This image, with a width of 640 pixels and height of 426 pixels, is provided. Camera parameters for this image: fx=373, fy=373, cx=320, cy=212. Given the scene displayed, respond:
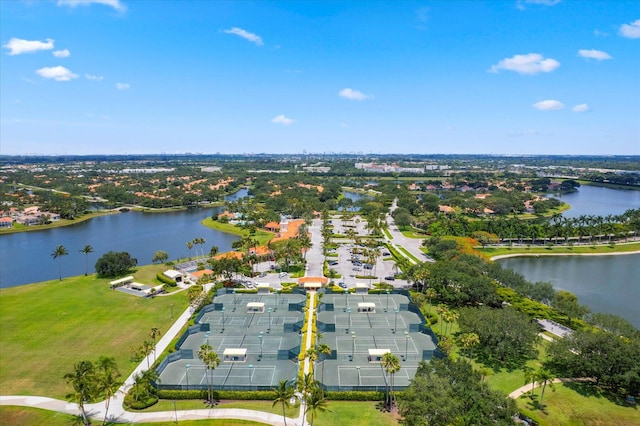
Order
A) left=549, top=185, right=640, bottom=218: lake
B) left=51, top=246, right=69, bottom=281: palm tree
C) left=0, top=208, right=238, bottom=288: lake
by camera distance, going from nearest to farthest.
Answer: left=51, top=246, right=69, bottom=281: palm tree
left=0, top=208, right=238, bottom=288: lake
left=549, top=185, right=640, bottom=218: lake

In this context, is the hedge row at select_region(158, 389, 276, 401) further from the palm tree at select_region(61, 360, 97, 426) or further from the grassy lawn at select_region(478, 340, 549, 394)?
the grassy lawn at select_region(478, 340, 549, 394)

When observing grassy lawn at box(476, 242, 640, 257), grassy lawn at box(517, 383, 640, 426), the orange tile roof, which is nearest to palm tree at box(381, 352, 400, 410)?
grassy lawn at box(517, 383, 640, 426)

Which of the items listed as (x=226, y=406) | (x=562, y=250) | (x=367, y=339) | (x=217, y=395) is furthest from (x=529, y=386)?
(x=562, y=250)

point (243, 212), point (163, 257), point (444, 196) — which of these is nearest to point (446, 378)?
point (163, 257)

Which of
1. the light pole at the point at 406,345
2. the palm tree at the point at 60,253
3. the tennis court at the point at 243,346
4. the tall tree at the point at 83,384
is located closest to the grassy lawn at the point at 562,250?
the light pole at the point at 406,345

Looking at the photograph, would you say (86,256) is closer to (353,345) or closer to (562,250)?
(353,345)
